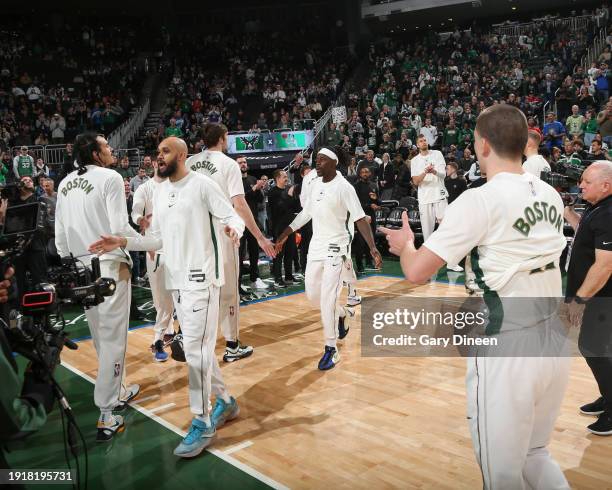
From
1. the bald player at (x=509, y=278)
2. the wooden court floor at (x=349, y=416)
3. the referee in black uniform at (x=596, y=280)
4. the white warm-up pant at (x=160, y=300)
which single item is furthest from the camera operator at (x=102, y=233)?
the referee in black uniform at (x=596, y=280)

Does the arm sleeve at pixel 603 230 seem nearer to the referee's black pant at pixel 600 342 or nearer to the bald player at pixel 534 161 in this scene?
the referee's black pant at pixel 600 342

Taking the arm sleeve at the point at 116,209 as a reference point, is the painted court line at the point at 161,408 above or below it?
below

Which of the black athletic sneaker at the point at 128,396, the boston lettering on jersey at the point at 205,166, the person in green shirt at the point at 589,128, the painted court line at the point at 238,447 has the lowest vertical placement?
the painted court line at the point at 238,447

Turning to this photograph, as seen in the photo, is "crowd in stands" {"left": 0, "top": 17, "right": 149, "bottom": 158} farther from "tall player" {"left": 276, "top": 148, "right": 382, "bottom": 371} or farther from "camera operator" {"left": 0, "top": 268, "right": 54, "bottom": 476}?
"camera operator" {"left": 0, "top": 268, "right": 54, "bottom": 476}

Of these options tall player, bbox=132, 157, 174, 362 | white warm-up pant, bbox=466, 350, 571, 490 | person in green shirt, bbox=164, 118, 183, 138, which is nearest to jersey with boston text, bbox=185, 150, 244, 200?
tall player, bbox=132, 157, 174, 362

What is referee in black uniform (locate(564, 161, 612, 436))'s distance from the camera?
11.9 ft

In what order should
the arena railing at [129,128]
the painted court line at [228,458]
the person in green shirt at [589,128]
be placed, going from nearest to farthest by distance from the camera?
the painted court line at [228,458]
the person in green shirt at [589,128]
the arena railing at [129,128]

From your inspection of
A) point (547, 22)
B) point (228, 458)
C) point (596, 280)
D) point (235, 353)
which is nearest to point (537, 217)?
point (596, 280)

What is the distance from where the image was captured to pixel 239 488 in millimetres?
3455

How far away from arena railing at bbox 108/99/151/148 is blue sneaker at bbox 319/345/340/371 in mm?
15427

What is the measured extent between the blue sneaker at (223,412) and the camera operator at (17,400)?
2207mm

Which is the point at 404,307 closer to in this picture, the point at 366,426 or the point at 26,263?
the point at 366,426

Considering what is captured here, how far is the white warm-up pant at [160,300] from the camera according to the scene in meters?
6.12

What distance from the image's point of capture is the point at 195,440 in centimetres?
390
